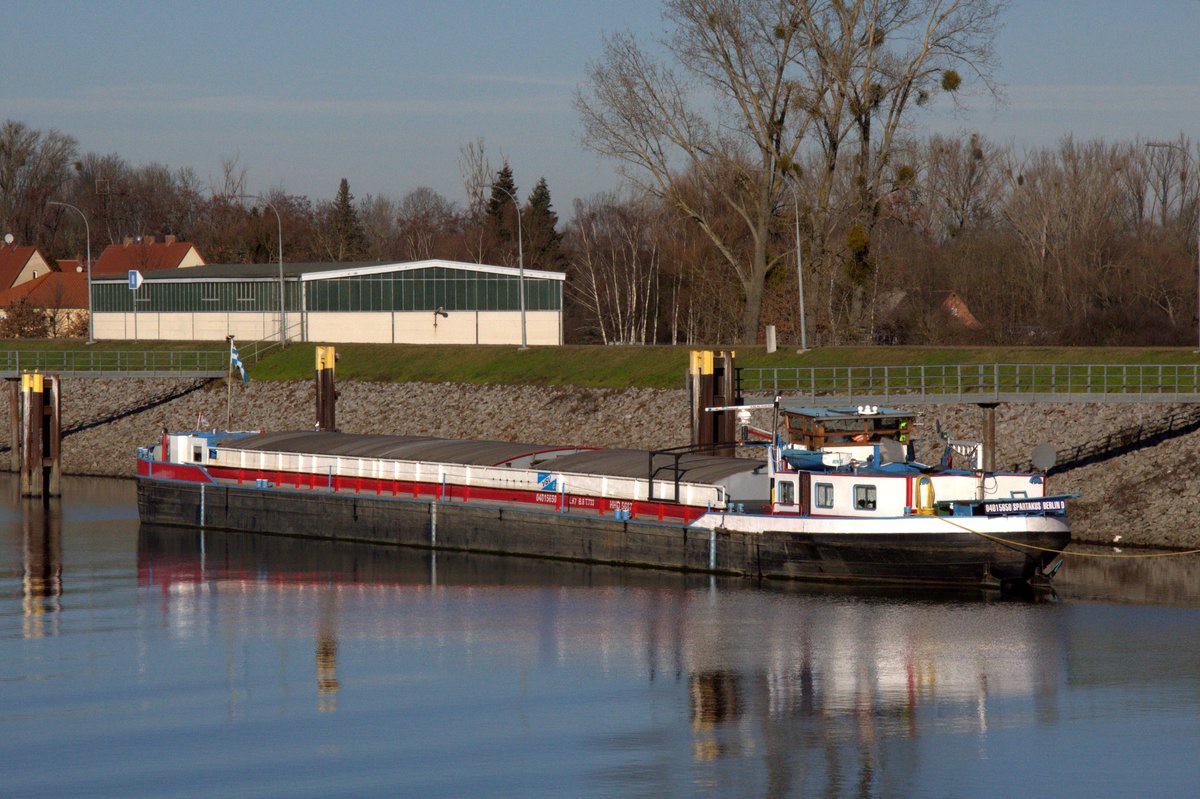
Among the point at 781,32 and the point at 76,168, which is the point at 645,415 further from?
A: the point at 76,168

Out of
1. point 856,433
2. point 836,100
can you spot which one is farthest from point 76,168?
point 856,433

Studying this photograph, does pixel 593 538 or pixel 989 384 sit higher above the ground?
pixel 989 384

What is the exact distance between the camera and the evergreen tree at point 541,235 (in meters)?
132

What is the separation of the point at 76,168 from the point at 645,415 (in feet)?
404

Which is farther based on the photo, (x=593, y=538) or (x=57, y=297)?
(x=57, y=297)

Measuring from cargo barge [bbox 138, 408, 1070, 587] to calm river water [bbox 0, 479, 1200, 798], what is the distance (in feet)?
3.43

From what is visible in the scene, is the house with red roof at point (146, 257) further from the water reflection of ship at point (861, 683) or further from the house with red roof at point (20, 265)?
the water reflection of ship at point (861, 683)

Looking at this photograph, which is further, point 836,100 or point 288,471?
point 836,100

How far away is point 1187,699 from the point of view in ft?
96.4

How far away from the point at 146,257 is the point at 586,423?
78868 mm

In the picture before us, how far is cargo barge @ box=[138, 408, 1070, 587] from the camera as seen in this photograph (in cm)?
3950

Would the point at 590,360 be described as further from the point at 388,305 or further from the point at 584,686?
the point at 584,686

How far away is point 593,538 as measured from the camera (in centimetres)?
4591

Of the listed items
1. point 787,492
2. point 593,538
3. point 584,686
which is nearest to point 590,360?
point 593,538
